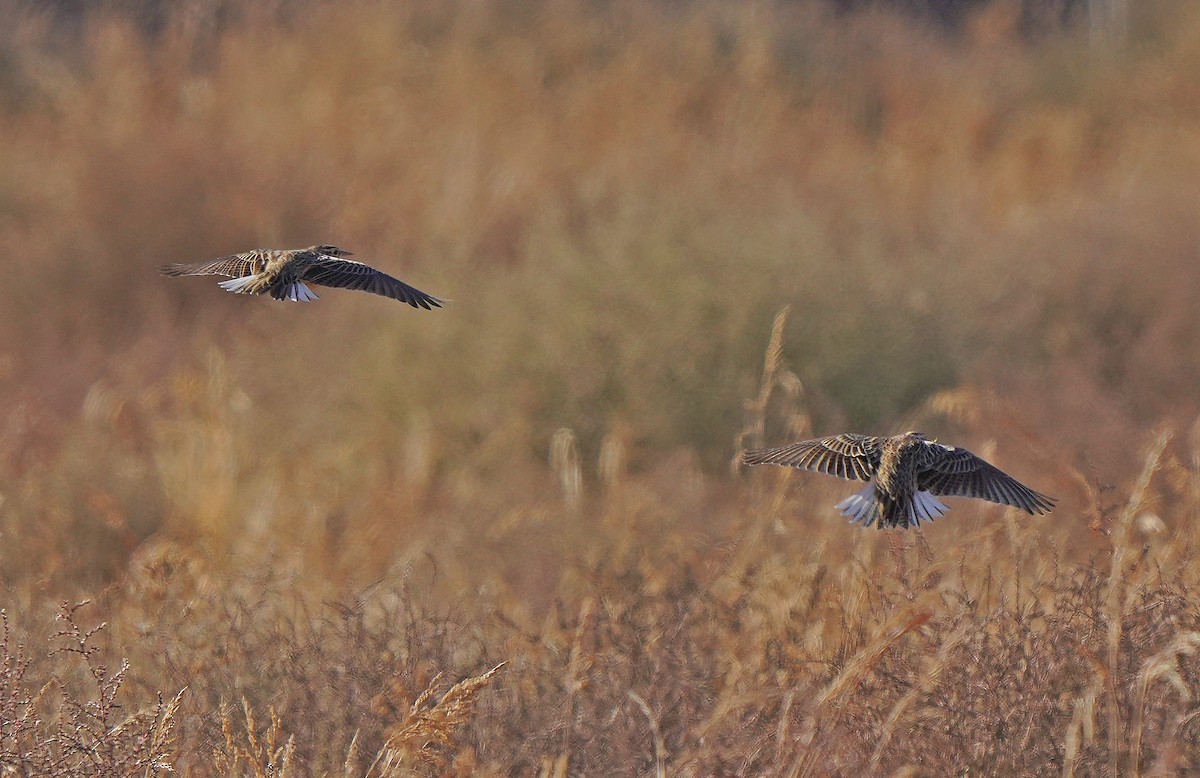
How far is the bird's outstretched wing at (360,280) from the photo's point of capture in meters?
3.39

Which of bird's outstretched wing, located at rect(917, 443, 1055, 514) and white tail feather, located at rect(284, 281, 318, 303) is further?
bird's outstretched wing, located at rect(917, 443, 1055, 514)

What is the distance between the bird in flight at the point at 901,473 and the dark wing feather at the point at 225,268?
1.10m

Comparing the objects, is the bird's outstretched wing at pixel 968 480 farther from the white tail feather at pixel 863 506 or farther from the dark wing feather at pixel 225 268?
the dark wing feather at pixel 225 268

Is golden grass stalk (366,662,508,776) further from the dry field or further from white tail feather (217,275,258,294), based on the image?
white tail feather (217,275,258,294)

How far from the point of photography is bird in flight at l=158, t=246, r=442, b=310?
335 cm

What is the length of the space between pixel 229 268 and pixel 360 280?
0.32 m

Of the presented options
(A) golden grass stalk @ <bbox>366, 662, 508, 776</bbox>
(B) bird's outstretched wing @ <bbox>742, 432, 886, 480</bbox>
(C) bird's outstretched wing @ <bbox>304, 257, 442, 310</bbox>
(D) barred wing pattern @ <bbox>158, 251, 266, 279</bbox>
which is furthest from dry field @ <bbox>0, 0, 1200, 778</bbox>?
(D) barred wing pattern @ <bbox>158, 251, 266, 279</bbox>

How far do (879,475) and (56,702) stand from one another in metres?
1.92

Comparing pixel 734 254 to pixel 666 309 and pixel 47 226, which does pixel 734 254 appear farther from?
pixel 47 226

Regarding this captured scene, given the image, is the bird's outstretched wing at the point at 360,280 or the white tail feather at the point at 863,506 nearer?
the bird's outstretched wing at the point at 360,280

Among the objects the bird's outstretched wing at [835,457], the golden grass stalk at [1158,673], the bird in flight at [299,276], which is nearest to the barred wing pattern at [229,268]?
the bird in flight at [299,276]

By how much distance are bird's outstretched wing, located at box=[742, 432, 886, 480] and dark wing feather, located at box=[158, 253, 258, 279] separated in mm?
1096

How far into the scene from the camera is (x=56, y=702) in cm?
389

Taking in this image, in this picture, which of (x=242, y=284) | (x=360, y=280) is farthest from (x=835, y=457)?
(x=242, y=284)
